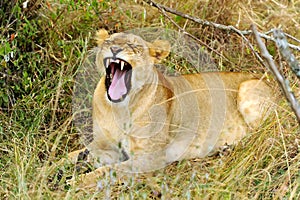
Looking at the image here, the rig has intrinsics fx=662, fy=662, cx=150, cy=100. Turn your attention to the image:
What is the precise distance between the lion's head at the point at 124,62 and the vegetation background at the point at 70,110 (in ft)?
0.87

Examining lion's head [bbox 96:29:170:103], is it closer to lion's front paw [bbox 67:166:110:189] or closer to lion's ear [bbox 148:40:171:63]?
lion's ear [bbox 148:40:171:63]

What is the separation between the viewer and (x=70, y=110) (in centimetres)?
368

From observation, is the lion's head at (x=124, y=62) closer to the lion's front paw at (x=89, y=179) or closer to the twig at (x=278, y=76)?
the lion's front paw at (x=89, y=179)

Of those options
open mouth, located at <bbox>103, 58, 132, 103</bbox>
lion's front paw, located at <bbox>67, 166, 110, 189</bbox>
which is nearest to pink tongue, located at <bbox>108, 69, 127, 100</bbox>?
open mouth, located at <bbox>103, 58, 132, 103</bbox>

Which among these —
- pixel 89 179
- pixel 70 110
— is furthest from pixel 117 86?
pixel 70 110

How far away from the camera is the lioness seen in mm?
3135

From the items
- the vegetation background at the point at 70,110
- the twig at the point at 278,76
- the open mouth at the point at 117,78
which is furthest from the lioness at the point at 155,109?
the twig at the point at 278,76

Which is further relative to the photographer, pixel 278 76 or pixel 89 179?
pixel 89 179

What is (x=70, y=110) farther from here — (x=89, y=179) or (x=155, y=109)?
(x=89, y=179)

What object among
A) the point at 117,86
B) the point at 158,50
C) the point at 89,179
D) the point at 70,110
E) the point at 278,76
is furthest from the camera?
the point at 70,110

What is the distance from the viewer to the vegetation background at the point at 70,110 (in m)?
2.87

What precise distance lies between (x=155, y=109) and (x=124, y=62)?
327mm

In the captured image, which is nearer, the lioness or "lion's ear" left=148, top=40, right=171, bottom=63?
the lioness

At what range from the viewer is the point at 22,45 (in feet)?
12.7
